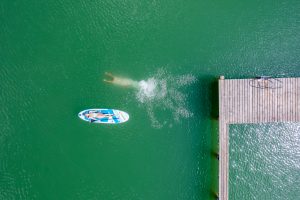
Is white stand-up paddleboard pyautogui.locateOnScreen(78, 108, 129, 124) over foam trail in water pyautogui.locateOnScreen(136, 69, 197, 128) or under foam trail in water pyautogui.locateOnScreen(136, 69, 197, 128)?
under

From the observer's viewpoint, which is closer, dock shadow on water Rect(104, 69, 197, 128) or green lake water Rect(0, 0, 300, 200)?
green lake water Rect(0, 0, 300, 200)

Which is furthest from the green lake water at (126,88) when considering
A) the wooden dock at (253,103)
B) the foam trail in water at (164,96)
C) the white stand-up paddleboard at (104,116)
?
the wooden dock at (253,103)

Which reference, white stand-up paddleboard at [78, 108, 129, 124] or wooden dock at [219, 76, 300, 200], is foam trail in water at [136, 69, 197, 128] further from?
wooden dock at [219, 76, 300, 200]

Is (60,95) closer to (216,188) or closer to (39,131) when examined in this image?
(39,131)

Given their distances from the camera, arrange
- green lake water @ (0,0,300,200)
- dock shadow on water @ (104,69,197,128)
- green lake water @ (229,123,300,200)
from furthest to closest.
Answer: green lake water @ (229,123,300,200)
dock shadow on water @ (104,69,197,128)
green lake water @ (0,0,300,200)

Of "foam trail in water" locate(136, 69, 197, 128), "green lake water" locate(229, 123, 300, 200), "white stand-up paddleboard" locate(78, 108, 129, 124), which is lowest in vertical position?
"green lake water" locate(229, 123, 300, 200)

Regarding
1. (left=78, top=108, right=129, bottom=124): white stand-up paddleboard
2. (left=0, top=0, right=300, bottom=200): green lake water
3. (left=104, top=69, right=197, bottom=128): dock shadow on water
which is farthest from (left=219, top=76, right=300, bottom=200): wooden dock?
(left=78, top=108, right=129, bottom=124): white stand-up paddleboard

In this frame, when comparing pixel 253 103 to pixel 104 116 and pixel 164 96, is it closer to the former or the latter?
pixel 164 96

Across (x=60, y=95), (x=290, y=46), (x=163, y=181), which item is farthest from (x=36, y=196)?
(x=290, y=46)
